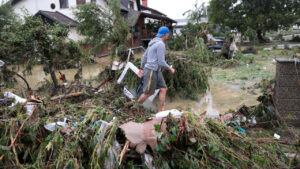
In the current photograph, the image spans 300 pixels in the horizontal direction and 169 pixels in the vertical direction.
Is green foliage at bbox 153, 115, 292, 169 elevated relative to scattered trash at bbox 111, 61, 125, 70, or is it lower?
lower

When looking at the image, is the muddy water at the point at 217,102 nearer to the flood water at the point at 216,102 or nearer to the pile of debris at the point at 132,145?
the flood water at the point at 216,102

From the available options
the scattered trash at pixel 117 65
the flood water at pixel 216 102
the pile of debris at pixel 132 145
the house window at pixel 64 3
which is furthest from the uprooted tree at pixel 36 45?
the house window at pixel 64 3

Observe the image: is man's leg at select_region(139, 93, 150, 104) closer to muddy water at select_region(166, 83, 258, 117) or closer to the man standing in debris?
the man standing in debris

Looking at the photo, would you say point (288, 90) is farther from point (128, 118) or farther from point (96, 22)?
point (96, 22)

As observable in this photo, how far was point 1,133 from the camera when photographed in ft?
8.13

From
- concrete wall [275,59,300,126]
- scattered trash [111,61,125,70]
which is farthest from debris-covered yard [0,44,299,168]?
scattered trash [111,61,125,70]

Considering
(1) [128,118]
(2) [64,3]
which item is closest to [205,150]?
(1) [128,118]

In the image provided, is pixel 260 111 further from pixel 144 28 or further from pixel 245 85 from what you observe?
pixel 144 28

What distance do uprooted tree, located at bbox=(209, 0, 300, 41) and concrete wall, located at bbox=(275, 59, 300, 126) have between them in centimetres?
2149

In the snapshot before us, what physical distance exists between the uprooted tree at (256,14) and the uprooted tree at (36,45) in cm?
2049

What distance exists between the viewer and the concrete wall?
354 cm

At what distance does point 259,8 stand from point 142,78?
24756mm

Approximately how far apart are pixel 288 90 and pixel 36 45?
5431mm

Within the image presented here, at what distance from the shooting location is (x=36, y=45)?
5.46 metres
